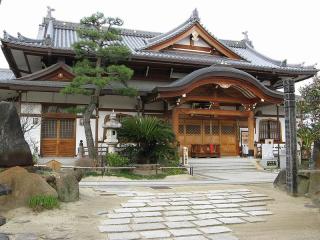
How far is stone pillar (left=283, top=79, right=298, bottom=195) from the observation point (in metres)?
11.3

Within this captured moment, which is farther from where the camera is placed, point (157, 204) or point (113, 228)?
point (157, 204)

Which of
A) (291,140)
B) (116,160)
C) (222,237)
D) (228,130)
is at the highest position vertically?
(228,130)

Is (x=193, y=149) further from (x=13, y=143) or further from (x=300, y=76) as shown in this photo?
(x=13, y=143)

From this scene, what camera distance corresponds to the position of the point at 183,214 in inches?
347

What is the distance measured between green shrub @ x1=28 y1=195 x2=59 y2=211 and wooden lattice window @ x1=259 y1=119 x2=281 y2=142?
1780 centimetres

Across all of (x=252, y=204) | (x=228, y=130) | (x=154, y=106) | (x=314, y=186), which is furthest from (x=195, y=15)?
(x=252, y=204)

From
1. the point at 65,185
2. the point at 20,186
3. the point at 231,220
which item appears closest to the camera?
the point at 231,220

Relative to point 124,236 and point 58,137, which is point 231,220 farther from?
point 58,137

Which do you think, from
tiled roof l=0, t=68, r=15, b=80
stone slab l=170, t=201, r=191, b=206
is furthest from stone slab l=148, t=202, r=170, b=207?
tiled roof l=0, t=68, r=15, b=80

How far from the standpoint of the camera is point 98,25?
662 inches

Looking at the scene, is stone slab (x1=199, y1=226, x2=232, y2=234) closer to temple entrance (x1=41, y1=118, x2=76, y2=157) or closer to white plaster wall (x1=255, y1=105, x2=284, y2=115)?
temple entrance (x1=41, y1=118, x2=76, y2=157)

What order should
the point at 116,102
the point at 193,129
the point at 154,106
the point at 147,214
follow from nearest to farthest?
1. the point at 147,214
2. the point at 116,102
3. the point at 154,106
4. the point at 193,129

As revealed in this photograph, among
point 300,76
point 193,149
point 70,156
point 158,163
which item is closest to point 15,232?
point 158,163

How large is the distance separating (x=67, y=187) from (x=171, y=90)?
1016cm
